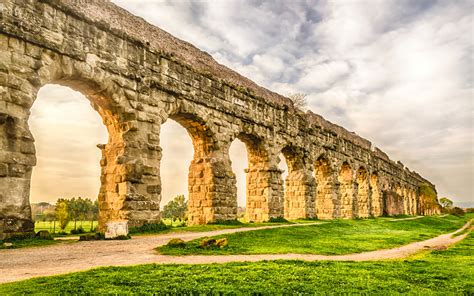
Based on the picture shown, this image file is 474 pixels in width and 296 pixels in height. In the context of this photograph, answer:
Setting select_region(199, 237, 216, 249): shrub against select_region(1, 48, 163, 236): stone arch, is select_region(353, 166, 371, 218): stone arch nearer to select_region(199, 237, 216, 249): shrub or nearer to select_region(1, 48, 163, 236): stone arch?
select_region(1, 48, 163, 236): stone arch

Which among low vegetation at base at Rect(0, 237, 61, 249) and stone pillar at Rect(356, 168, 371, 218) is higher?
stone pillar at Rect(356, 168, 371, 218)

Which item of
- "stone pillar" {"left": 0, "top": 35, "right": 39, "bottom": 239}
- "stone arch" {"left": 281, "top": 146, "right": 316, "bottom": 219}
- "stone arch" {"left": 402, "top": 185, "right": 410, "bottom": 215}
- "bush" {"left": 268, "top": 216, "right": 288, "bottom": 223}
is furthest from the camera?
"stone arch" {"left": 402, "top": 185, "right": 410, "bottom": 215}

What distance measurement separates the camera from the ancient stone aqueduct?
9984 mm

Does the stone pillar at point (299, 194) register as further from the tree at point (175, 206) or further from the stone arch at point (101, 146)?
the tree at point (175, 206)

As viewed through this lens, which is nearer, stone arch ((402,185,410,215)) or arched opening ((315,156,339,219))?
arched opening ((315,156,339,219))

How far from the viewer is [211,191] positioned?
52.3ft

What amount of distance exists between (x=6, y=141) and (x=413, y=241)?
38.7ft

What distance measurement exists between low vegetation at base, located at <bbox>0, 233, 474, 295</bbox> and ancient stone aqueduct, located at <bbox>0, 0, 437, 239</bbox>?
5.06 meters

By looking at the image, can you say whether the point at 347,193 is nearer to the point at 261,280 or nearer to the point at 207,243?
the point at 207,243

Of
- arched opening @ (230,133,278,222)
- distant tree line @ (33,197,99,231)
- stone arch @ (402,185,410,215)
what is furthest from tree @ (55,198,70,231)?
stone arch @ (402,185,410,215)

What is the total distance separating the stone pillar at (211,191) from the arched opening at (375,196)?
72.0 feet

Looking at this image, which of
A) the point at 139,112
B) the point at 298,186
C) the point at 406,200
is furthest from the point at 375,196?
the point at 139,112

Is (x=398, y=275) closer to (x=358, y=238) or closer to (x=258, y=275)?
(x=258, y=275)

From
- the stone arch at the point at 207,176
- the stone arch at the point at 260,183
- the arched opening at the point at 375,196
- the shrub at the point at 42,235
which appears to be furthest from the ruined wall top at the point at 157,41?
the arched opening at the point at 375,196
